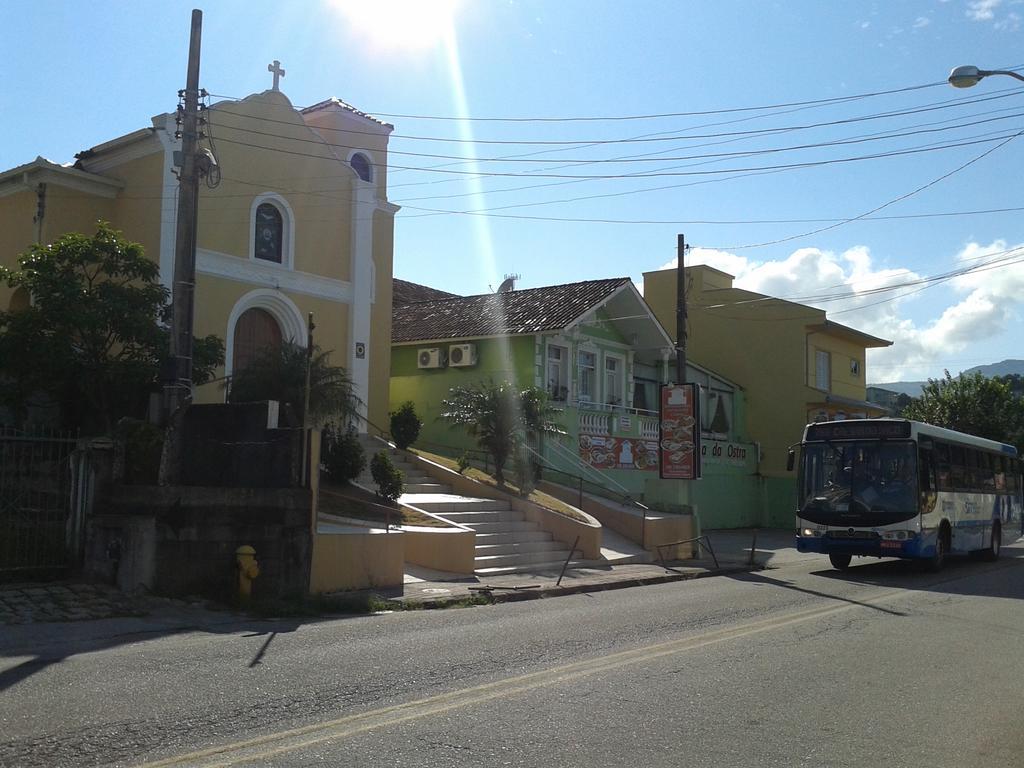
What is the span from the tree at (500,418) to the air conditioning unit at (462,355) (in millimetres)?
5366

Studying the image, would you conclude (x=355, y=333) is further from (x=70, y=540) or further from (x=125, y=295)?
(x=70, y=540)

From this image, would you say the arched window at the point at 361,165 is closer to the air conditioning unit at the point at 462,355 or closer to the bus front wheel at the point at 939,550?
the air conditioning unit at the point at 462,355

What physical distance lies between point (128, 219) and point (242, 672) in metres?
15.9

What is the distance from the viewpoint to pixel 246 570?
42.2 feet

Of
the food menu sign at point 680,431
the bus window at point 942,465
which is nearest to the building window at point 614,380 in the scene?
the food menu sign at point 680,431

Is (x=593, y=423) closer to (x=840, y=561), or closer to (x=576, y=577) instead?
(x=840, y=561)

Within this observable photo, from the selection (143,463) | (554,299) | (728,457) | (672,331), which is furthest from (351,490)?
(672,331)

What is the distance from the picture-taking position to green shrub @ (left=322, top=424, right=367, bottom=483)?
19.1 meters

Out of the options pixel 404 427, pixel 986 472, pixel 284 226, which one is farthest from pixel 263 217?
pixel 986 472

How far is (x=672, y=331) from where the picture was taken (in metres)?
39.6

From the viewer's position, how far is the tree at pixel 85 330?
1570cm

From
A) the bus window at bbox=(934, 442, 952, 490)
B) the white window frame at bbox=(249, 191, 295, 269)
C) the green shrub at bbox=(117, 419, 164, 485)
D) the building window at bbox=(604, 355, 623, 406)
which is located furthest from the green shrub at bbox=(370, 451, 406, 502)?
the building window at bbox=(604, 355, 623, 406)

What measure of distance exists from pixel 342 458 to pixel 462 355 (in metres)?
9.85

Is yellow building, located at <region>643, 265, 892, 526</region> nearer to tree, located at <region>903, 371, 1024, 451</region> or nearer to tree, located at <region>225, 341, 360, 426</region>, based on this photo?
tree, located at <region>903, 371, 1024, 451</region>
